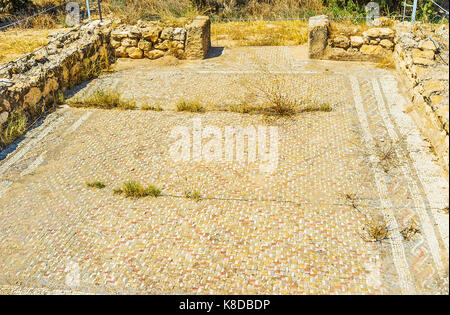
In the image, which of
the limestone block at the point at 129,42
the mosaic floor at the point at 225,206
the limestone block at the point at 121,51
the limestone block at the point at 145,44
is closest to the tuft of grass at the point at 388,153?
the mosaic floor at the point at 225,206

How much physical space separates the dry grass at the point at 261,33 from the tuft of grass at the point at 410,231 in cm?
633

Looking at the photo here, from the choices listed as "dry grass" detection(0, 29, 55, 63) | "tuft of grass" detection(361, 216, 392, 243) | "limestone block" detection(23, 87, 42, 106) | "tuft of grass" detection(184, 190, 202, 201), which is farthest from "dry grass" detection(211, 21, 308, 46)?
"tuft of grass" detection(361, 216, 392, 243)

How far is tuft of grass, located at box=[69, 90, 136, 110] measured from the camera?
7.04m

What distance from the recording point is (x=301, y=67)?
835cm

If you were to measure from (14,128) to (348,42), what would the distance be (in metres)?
6.25

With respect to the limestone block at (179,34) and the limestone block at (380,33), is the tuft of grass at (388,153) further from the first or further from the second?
the limestone block at (179,34)

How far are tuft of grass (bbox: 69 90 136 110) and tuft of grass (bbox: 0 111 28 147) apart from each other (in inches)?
37.1

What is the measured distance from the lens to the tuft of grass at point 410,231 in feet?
13.5

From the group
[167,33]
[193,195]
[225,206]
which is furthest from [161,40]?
[225,206]

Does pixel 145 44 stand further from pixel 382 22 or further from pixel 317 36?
pixel 382 22

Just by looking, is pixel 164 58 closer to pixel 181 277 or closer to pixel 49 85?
pixel 49 85

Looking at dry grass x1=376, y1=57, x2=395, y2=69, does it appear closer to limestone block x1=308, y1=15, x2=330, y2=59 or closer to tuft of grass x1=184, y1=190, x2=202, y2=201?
limestone block x1=308, y1=15, x2=330, y2=59

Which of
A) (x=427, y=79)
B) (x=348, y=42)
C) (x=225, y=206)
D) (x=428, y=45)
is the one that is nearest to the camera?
(x=225, y=206)

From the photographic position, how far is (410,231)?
4.18m
